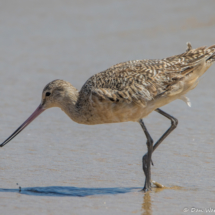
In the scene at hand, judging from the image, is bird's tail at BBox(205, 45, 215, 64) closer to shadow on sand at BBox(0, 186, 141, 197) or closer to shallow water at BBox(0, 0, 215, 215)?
shallow water at BBox(0, 0, 215, 215)

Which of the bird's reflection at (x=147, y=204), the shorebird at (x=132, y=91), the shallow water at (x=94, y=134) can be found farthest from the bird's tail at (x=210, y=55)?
the bird's reflection at (x=147, y=204)

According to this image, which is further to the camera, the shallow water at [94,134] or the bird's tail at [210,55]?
Answer: the bird's tail at [210,55]

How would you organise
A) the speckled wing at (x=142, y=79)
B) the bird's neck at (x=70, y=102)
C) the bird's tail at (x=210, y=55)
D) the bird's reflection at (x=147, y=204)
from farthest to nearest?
the bird's tail at (x=210, y=55), the bird's neck at (x=70, y=102), the speckled wing at (x=142, y=79), the bird's reflection at (x=147, y=204)

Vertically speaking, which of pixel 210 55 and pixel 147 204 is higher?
pixel 210 55

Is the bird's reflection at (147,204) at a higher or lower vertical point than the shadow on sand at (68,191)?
lower

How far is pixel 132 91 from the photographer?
499 centimetres

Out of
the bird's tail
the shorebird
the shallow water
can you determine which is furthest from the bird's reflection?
the bird's tail

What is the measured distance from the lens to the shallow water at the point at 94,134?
4.55 metres

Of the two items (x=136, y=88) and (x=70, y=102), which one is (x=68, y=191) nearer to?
(x=70, y=102)

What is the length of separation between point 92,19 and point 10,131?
6.71m

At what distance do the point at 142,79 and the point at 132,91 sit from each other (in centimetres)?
19

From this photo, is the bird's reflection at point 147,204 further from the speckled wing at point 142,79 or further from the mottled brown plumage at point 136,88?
the speckled wing at point 142,79

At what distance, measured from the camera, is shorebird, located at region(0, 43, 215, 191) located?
499 centimetres

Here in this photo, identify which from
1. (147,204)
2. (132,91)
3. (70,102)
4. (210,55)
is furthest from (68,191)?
(210,55)
